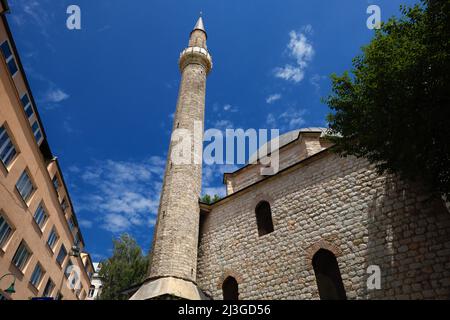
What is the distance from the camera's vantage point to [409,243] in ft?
23.4

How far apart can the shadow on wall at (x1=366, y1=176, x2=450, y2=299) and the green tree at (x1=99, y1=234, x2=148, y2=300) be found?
1521cm

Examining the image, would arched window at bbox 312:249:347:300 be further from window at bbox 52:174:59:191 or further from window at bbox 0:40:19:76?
window at bbox 52:174:59:191

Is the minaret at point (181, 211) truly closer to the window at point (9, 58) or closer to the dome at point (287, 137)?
the dome at point (287, 137)

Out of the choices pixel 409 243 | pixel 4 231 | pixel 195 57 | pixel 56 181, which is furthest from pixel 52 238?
pixel 409 243

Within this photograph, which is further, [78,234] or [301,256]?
[78,234]

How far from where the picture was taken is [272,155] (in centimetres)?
1497

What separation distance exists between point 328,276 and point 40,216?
12.0 m

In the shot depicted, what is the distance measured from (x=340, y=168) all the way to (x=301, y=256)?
9.64ft

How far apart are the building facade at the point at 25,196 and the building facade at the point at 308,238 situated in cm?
515

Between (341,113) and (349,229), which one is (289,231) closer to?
(349,229)

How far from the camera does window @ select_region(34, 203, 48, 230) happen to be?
12820 millimetres

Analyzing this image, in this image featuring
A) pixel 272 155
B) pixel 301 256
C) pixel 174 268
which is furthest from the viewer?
pixel 272 155

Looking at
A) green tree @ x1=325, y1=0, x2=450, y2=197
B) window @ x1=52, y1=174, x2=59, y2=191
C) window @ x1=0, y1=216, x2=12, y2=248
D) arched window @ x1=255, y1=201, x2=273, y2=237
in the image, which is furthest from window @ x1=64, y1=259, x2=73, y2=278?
green tree @ x1=325, y1=0, x2=450, y2=197
